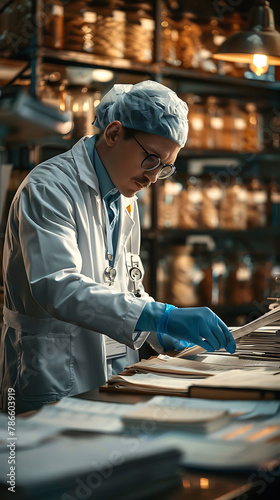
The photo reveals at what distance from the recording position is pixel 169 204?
10.5 ft

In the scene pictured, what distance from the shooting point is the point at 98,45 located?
2.86 m

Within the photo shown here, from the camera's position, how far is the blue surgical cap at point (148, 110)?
1.45m

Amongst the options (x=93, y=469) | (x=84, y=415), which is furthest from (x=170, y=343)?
(x=93, y=469)

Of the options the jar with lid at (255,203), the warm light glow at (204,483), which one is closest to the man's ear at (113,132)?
the warm light glow at (204,483)

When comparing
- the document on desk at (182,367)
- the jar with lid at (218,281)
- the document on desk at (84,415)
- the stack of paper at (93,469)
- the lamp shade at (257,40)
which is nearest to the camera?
the stack of paper at (93,469)

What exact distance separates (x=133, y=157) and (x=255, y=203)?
83.0 inches

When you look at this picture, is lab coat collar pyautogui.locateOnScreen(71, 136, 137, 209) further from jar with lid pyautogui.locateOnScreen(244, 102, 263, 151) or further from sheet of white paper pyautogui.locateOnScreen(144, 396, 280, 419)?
jar with lid pyautogui.locateOnScreen(244, 102, 263, 151)

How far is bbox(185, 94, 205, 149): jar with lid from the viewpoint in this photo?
10.6 ft

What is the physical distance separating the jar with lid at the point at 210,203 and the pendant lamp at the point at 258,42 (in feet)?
4.47

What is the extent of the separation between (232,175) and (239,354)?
2349mm

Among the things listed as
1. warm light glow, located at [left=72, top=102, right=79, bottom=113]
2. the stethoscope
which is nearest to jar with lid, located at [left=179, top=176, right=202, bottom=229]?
warm light glow, located at [left=72, top=102, right=79, bottom=113]

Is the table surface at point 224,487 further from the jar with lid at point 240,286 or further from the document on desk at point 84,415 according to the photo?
the jar with lid at point 240,286

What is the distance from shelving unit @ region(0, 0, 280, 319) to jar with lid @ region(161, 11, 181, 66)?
0.07 meters

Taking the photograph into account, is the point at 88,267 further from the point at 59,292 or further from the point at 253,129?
the point at 253,129
